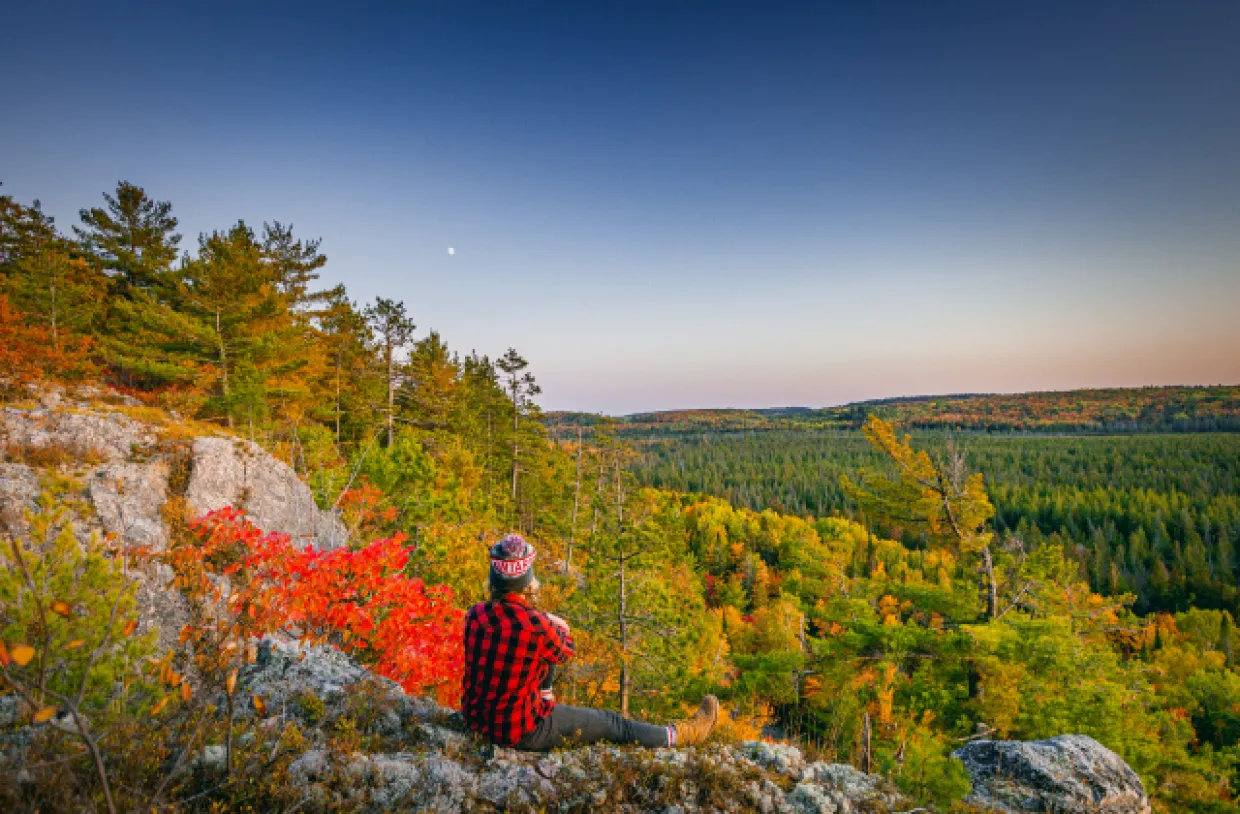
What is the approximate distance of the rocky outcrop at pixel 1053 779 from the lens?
4.38 metres

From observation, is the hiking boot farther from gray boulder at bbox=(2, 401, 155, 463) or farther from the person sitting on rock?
gray boulder at bbox=(2, 401, 155, 463)

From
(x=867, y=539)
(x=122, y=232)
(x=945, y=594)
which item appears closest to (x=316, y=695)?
(x=945, y=594)

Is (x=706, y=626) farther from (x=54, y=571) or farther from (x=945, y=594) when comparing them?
(x=54, y=571)

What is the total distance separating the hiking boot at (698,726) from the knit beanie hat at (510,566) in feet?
6.48

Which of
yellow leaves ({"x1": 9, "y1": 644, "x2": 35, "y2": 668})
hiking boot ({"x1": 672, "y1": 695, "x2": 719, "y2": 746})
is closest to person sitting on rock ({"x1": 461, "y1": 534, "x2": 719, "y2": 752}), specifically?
hiking boot ({"x1": 672, "y1": 695, "x2": 719, "y2": 746})

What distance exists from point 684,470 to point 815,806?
14924cm

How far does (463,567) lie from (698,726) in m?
9.22

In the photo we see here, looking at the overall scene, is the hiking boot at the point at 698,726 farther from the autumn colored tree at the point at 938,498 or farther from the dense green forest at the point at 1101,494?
the dense green forest at the point at 1101,494

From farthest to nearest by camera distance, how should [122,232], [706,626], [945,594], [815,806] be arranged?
[706,626] → [122,232] → [945,594] → [815,806]

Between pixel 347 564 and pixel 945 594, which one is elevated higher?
pixel 347 564

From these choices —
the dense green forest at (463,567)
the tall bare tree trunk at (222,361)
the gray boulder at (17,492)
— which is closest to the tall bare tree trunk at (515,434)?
the dense green forest at (463,567)

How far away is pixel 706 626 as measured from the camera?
89.7 feet

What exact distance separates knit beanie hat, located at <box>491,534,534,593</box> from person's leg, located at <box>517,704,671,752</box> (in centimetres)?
112

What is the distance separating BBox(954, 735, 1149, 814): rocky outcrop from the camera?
4.38m
